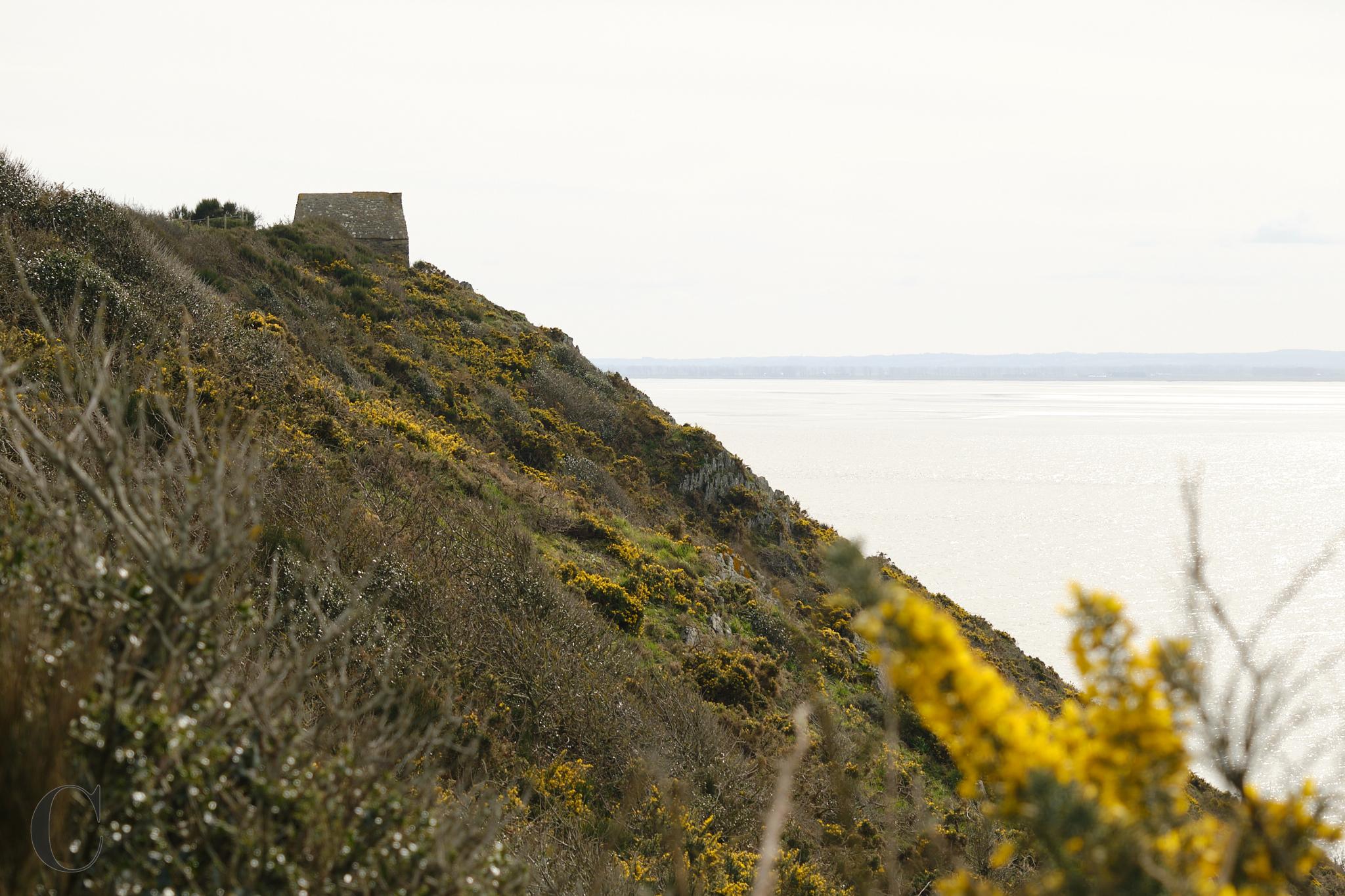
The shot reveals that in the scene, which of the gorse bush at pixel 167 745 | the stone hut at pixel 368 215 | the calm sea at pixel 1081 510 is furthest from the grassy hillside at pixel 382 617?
the stone hut at pixel 368 215

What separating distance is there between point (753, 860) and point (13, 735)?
19.3 ft

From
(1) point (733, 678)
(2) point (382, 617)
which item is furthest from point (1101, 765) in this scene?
(1) point (733, 678)

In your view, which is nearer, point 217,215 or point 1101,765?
point 1101,765

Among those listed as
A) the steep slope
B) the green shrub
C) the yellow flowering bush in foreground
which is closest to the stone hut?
the steep slope

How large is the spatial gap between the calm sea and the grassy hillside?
2096 millimetres

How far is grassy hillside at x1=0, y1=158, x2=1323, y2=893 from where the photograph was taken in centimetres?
257

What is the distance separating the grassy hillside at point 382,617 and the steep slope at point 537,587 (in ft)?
0.18

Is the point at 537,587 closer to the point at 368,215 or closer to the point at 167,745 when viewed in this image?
the point at 167,745

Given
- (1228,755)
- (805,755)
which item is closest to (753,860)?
(805,755)

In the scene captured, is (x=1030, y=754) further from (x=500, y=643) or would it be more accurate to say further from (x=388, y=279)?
(x=388, y=279)

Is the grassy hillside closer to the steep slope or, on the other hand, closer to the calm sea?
the steep slope

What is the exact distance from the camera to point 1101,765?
5.93 feet

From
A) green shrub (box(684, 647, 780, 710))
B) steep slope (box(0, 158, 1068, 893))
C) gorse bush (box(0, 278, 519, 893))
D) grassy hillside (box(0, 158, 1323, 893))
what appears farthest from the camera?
green shrub (box(684, 647, 780, 710))

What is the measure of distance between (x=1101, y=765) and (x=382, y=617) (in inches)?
248
